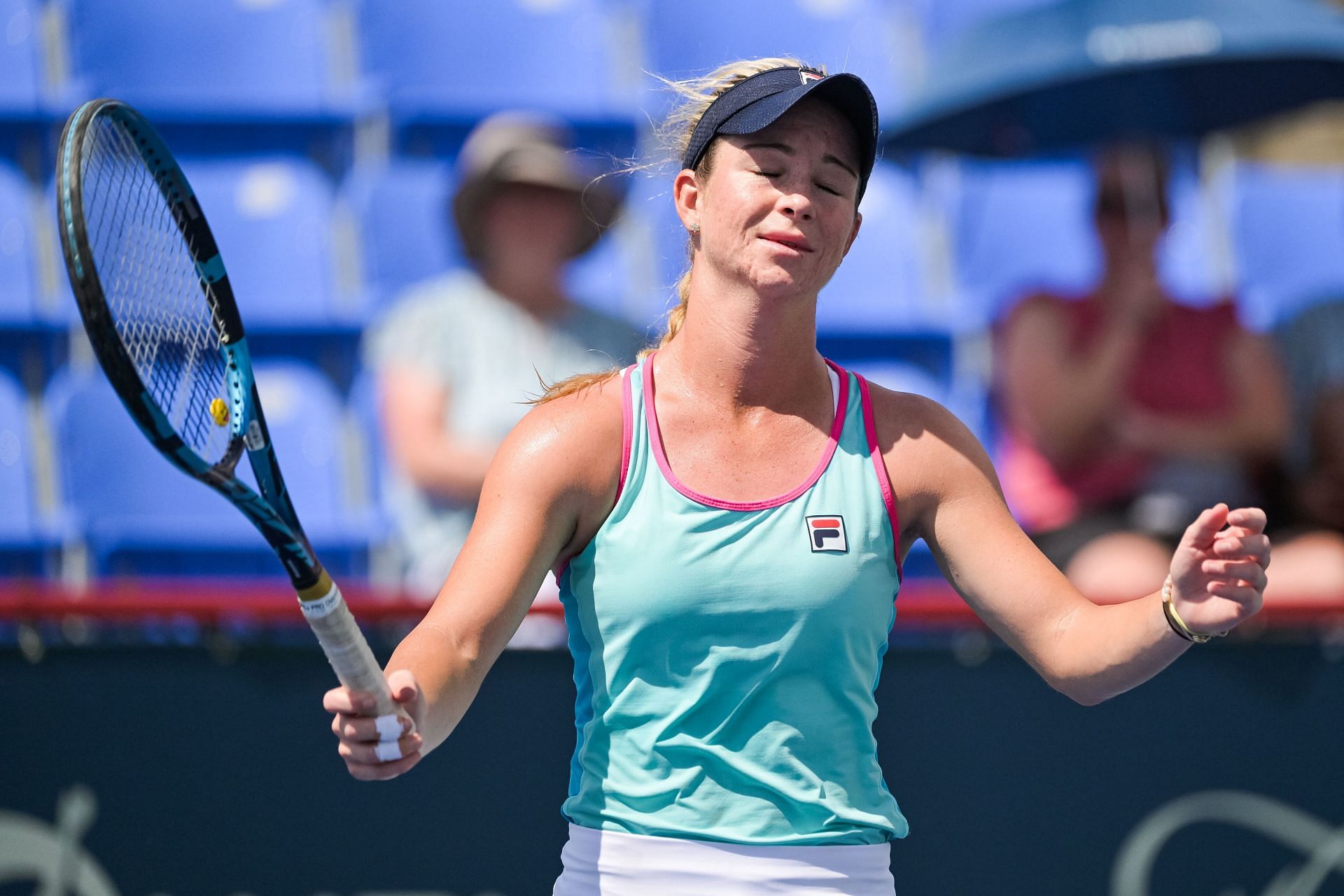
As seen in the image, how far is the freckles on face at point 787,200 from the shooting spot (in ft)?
5.93

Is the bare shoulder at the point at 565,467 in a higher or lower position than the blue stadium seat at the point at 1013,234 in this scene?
lower

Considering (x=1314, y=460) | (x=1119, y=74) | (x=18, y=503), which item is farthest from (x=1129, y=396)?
(x=18, y=503)

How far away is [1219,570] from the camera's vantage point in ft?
5.60

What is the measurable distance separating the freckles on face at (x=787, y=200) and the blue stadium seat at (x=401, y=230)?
130 inches

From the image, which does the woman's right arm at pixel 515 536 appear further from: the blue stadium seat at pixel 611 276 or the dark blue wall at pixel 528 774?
the blue stadium seat at pixel 611 276

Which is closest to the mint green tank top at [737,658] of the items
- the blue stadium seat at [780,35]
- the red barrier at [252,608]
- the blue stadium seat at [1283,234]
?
the red barrier at [252,608]

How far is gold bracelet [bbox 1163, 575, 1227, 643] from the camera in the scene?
5.71 ft

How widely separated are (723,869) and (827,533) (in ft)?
1.41

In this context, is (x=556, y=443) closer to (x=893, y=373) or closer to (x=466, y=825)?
(x=466, y=825)

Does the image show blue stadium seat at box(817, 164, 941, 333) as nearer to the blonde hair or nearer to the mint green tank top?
the blonde hair

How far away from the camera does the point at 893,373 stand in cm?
504

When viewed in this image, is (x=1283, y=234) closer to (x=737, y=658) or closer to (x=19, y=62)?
(x=737, y=658)

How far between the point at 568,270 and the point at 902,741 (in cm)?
266

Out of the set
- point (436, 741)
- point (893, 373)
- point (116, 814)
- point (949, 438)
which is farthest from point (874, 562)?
point (893, 373)
